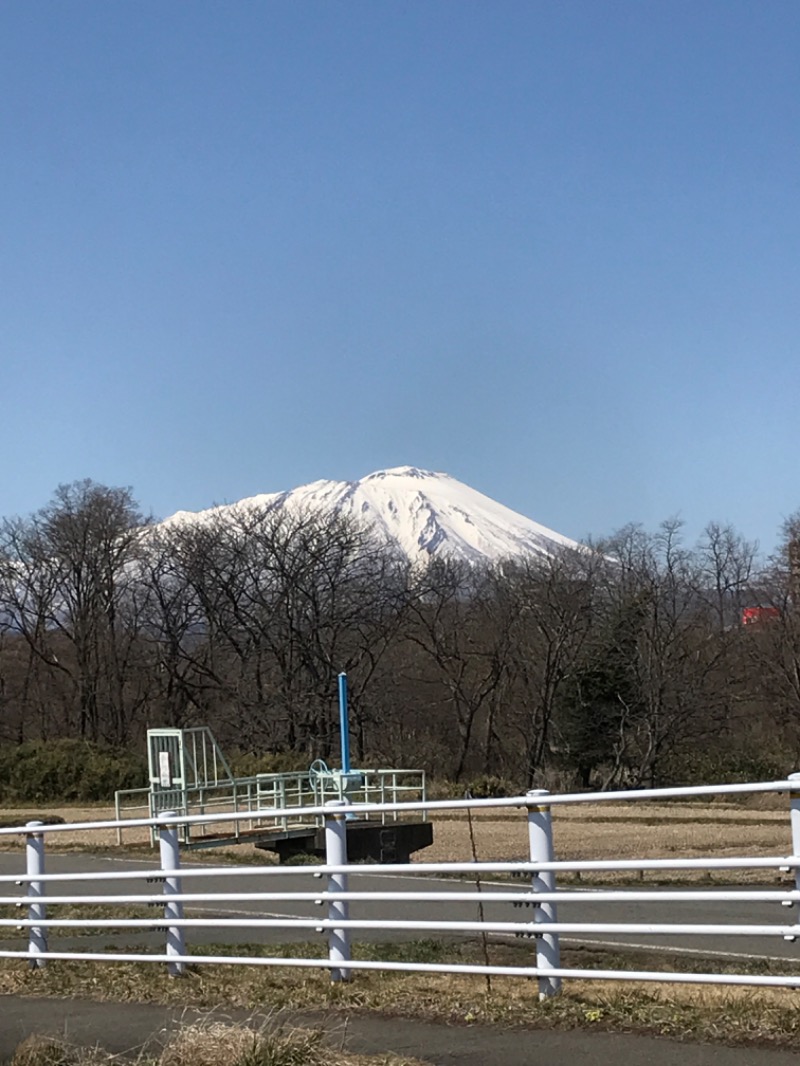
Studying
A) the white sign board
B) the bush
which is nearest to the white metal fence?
the white sign board

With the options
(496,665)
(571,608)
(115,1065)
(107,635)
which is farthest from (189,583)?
(115,1065)

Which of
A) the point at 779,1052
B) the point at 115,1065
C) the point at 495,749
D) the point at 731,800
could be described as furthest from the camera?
the point at 495,749

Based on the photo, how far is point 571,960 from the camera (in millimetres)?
12211

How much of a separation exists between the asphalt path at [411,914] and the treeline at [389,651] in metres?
31.8

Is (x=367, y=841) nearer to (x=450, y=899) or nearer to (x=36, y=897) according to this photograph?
(x=36, y=897)

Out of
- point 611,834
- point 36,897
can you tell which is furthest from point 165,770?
point 36,897

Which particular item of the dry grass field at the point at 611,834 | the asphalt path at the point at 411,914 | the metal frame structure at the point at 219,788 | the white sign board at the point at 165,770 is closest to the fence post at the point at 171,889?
the asphalt path at the point at 411,914

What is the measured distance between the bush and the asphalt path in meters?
27.0

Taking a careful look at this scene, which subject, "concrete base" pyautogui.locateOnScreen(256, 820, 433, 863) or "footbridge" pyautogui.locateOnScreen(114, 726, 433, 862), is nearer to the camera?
"concrete base" pyautogui.locateOnScreen(256, 820, 433, 863)

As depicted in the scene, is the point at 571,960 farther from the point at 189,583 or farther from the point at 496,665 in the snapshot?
the point at 189,583

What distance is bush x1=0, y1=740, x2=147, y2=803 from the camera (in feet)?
158

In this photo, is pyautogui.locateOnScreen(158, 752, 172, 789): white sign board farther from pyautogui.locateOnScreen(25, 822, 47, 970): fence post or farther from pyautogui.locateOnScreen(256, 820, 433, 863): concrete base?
pyautogui.locateOnScreen(25, 822, 47, 970): fence post

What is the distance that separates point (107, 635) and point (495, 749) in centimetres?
2145

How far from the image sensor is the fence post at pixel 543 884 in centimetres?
823
